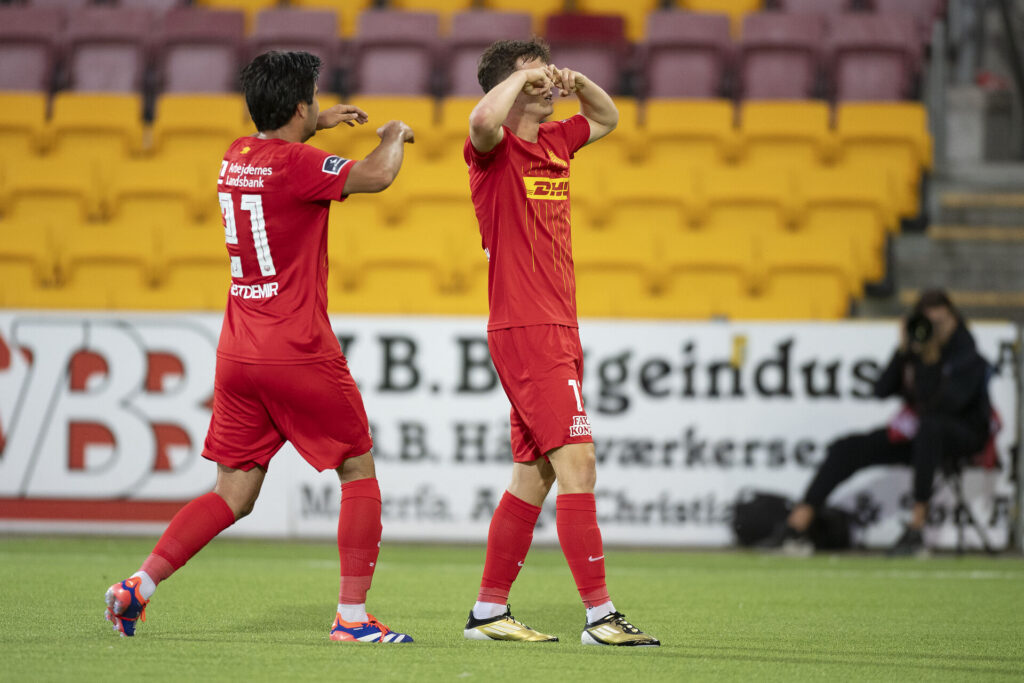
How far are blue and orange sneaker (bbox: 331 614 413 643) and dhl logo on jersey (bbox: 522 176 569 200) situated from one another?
144cm

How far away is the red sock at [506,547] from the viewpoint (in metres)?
4.28

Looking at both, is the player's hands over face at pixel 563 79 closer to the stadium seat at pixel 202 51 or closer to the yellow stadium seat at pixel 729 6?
the stadium seat at pixel 202 51

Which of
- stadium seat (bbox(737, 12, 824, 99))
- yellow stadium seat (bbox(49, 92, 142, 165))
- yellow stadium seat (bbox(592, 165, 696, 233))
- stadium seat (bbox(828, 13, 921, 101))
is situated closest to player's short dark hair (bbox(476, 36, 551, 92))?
yellow stadium seat (bbox(592, 165, 696, 233))

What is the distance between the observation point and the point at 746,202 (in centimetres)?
972

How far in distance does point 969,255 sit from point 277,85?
7025 mm

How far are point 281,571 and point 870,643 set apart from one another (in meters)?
3.05

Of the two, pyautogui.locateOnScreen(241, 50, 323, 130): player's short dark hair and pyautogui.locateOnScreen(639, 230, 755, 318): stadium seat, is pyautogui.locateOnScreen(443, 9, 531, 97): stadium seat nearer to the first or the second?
pyautogui.locateOnScreen(639, 230, 755, 318): stadium seat

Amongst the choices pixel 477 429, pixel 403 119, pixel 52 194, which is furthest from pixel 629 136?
pixel 52 194

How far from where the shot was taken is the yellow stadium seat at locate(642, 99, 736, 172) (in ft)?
33.5

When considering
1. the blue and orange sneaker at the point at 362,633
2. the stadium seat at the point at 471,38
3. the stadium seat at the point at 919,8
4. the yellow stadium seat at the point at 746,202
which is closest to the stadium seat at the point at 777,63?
the stadium seat at the point at 919,8

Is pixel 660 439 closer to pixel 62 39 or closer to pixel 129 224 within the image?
pixel 129 224

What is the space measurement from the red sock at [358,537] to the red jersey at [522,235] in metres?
0.69

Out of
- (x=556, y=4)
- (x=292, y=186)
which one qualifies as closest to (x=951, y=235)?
(x=556, y=4)

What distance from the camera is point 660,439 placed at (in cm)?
789
